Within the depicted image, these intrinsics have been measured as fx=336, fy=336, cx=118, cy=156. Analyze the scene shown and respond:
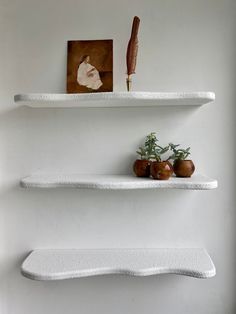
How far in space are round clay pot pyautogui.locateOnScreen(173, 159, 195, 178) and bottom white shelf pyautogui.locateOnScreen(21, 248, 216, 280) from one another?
0.34 m

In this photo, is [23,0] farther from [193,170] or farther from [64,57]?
[193,170]

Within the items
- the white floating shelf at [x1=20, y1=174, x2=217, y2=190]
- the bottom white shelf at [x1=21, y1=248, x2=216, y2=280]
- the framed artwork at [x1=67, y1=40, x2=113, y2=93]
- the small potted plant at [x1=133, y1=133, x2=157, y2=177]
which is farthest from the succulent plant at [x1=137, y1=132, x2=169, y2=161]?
the bottom white shelf at [x1=21, y1=248, x2=216, y2=280]

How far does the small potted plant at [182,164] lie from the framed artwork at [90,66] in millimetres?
381

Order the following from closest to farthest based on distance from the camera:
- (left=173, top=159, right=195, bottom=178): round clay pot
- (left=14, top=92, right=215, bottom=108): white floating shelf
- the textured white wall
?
(left=14, top=92, right=215, bottom=108): white floating shelf, (left=173, top=159, right=195, bottom=178): round clay pot, the textured white wall

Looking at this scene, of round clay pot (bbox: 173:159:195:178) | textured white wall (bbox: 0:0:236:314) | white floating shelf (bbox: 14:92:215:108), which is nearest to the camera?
white floating shelf (bbox: 14:92:215:108)

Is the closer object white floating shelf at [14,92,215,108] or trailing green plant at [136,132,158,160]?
white floating shelf at [14,92,215,108]

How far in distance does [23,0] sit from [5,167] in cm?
72

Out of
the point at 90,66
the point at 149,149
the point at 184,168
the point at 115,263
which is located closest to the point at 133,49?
the point at 90,66

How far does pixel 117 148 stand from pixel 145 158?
14 cm

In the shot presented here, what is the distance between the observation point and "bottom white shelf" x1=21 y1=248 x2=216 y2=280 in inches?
48.5

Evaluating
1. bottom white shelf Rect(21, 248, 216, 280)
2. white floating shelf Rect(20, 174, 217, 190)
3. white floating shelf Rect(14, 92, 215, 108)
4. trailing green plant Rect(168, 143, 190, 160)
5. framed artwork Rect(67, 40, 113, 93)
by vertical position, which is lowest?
bottom white shelf Rect(21, 248, 216, 280)

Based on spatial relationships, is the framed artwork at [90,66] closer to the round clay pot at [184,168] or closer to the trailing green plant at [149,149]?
the trailing green plant at [149,149]

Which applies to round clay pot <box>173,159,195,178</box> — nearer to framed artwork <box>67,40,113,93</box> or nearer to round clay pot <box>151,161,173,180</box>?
round clay pot <box>151,161,173,180</box>

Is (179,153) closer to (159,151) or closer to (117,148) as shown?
(159,151)
